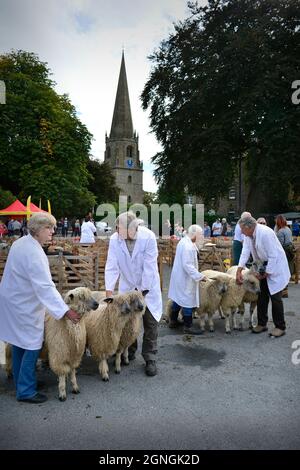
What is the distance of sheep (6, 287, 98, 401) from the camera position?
4.62 meters

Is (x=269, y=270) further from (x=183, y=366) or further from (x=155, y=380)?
(x=155, y=380)

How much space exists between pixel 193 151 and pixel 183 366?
20.5 metres

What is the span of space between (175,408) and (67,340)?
1447mm

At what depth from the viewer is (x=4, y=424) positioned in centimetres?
396

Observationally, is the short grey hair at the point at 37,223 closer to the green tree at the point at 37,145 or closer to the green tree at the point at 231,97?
the green tree at the point at 231,97

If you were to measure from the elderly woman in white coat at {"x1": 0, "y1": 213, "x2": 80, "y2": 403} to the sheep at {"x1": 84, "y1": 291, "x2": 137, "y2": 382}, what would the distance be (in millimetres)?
838

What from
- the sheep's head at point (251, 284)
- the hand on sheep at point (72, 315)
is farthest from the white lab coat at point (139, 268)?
the sheep's head at point (251, 284)

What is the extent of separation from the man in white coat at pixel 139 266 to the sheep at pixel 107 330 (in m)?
0.35

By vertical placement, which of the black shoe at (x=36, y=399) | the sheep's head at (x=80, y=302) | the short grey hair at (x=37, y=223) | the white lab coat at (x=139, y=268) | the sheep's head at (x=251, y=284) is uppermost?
the short grey hair at (x=37, y=223)

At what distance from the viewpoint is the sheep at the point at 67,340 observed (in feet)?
15.1

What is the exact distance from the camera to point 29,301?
4.46m

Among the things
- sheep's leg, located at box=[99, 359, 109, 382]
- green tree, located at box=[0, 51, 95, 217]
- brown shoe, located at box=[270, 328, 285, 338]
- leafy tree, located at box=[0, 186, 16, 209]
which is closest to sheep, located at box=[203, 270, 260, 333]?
brown shoe, located at box=[270, 328, 285, 338]

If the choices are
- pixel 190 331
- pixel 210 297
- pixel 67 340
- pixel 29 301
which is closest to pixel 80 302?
pixel 67 340

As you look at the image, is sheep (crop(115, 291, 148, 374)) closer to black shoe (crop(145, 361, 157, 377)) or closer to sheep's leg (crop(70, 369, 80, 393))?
black shoe (crop(145, 361, 157, 377))
